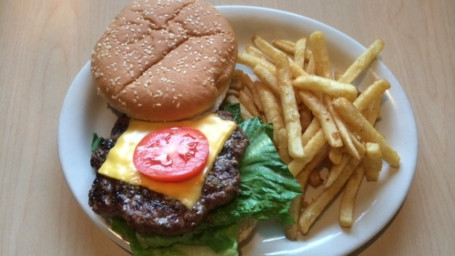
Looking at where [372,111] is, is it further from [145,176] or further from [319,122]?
[145,176]

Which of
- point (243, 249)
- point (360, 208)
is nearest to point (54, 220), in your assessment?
point (243, 249)

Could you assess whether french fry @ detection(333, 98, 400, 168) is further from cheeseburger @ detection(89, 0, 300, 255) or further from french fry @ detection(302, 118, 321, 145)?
cheeseburger @ detection(89, 0, 300, 255)

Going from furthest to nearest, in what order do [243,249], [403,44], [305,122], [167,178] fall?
[403,44] < [305,122] < [243,249] < [167,178]

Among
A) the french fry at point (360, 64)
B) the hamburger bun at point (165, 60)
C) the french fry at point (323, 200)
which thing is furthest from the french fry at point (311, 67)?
the french fry at point (323, 200)

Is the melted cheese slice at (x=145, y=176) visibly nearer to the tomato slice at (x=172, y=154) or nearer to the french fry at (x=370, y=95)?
the tomato slice at (x=172, y=154)

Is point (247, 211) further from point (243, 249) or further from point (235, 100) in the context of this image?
point (235, 100)

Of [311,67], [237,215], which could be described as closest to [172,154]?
[237,215]
